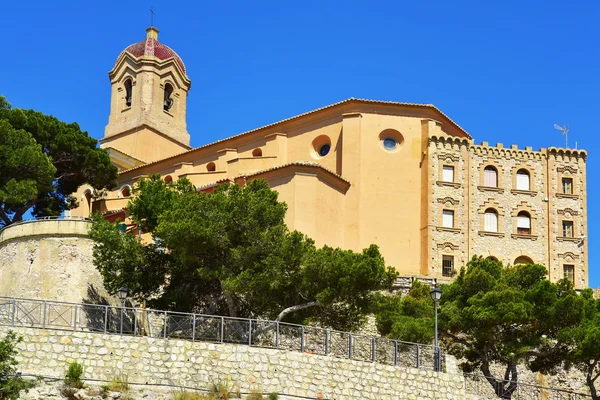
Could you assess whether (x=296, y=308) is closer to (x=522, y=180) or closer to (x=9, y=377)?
(x=9, y=377)

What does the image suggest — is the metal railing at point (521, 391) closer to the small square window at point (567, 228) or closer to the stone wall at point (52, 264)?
the stone wall at point (52, 264)

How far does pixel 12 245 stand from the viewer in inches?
1452

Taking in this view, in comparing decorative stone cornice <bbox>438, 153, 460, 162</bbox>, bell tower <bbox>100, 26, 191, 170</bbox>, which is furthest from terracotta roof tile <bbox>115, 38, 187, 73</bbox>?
decorative stone cornice <bbox>438, 153, 460, 162</bbox>

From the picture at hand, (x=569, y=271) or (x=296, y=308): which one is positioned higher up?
(x=569, y=271)

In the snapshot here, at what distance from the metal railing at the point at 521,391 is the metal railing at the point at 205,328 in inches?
78.9

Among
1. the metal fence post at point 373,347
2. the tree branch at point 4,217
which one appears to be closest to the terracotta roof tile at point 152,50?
the tree branch at point 4,217

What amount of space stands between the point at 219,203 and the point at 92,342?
892cm

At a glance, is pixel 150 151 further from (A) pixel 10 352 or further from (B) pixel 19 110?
(A) pixel 10 352

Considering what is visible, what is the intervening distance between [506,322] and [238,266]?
10300 mm

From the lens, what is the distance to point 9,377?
2678 cm

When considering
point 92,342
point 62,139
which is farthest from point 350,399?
point 62,139

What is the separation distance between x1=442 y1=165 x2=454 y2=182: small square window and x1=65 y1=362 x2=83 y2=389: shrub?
32020 mm

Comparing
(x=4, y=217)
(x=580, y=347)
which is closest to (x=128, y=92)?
(x=4, y=217)

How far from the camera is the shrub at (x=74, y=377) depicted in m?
27.6
